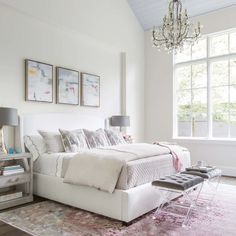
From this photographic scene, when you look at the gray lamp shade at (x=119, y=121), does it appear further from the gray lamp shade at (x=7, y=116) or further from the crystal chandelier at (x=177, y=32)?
the gray lamp shade at (x=7, y=116)

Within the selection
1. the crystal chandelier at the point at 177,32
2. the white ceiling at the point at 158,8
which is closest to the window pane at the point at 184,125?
the white ceiling at the point at 158,8

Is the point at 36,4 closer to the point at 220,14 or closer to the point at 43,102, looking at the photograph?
the point at 43,102

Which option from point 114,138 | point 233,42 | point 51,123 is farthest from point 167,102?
point 51,123

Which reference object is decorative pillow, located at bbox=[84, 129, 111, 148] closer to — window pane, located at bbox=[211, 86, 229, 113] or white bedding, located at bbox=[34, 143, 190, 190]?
white bedding, located at bbox=[34, 143, 190, 190]

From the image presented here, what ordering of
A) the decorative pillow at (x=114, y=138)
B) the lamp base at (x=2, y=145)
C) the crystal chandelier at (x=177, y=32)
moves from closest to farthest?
the lamp base at (x=2, y=145) → the crystal chandelier at (x=177, y=32) → the decorative pillow at (x=114, y=138)

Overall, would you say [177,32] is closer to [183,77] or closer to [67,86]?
[67,86]

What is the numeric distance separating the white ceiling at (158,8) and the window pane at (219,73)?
3.80 ft

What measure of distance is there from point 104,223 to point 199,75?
4.30m

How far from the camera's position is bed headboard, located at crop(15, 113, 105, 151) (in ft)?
13.4

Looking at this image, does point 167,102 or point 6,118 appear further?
point 167,102

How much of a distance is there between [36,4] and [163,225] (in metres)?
3.84

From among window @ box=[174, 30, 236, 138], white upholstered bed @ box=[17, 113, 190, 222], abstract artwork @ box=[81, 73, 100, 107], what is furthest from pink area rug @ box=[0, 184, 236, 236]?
window @ box=[174, 30, 236, 138]

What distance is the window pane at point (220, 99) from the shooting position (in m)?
5.76

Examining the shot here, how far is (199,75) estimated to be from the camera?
6.11 m
